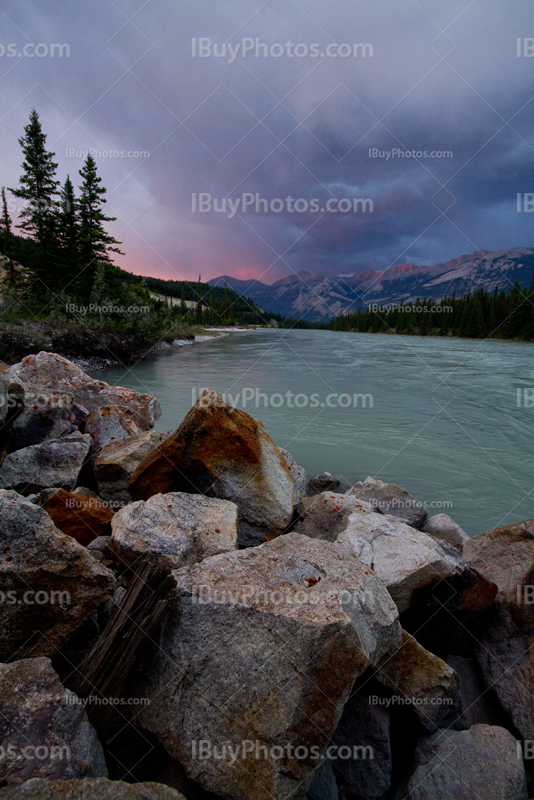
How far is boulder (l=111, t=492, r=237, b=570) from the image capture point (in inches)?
173

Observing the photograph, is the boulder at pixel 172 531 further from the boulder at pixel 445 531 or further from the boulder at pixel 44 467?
the boulder at pixel 445 531

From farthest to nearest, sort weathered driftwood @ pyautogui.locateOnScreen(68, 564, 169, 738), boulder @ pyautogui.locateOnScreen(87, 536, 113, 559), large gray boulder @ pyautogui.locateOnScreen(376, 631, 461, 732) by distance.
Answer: boulder @ pyautogui.locateOnScreen(87, 536, 113, 559) < large gray boulder @ pyautogui.locateOnScreen(376, 631, 461, 732) < weathered driftwood @ pyautogui.locateOnScreen(68, 564, 169, 738)

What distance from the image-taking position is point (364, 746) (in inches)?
143

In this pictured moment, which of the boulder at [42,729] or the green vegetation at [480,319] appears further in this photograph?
the green vegetation at [480,319]

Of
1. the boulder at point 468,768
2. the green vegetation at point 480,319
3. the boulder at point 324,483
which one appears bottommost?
the boulder at point 468,768

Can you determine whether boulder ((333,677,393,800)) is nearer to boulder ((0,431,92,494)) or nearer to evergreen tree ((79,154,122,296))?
boulder ((0,431,92,494))

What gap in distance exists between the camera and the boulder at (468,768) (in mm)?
3393

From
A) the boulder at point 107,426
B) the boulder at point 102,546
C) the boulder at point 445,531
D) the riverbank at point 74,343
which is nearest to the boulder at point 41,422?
the boulder at point 107,426

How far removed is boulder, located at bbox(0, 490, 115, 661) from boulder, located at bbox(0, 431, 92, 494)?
3352 mm

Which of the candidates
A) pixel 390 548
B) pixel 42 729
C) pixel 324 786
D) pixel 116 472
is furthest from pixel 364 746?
pixel 116 472

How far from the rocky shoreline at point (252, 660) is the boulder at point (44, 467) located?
1608 mm

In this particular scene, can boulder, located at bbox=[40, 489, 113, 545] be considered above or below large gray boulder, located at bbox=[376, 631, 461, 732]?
above

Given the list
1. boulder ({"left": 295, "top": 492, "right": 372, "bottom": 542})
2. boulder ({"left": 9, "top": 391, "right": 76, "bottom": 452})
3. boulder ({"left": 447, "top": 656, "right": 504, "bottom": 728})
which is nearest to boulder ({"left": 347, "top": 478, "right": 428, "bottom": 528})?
boulder ({"left": 295, "top": 492, "right": 372, "bottom": 542})

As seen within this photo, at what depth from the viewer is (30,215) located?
3981 cm
